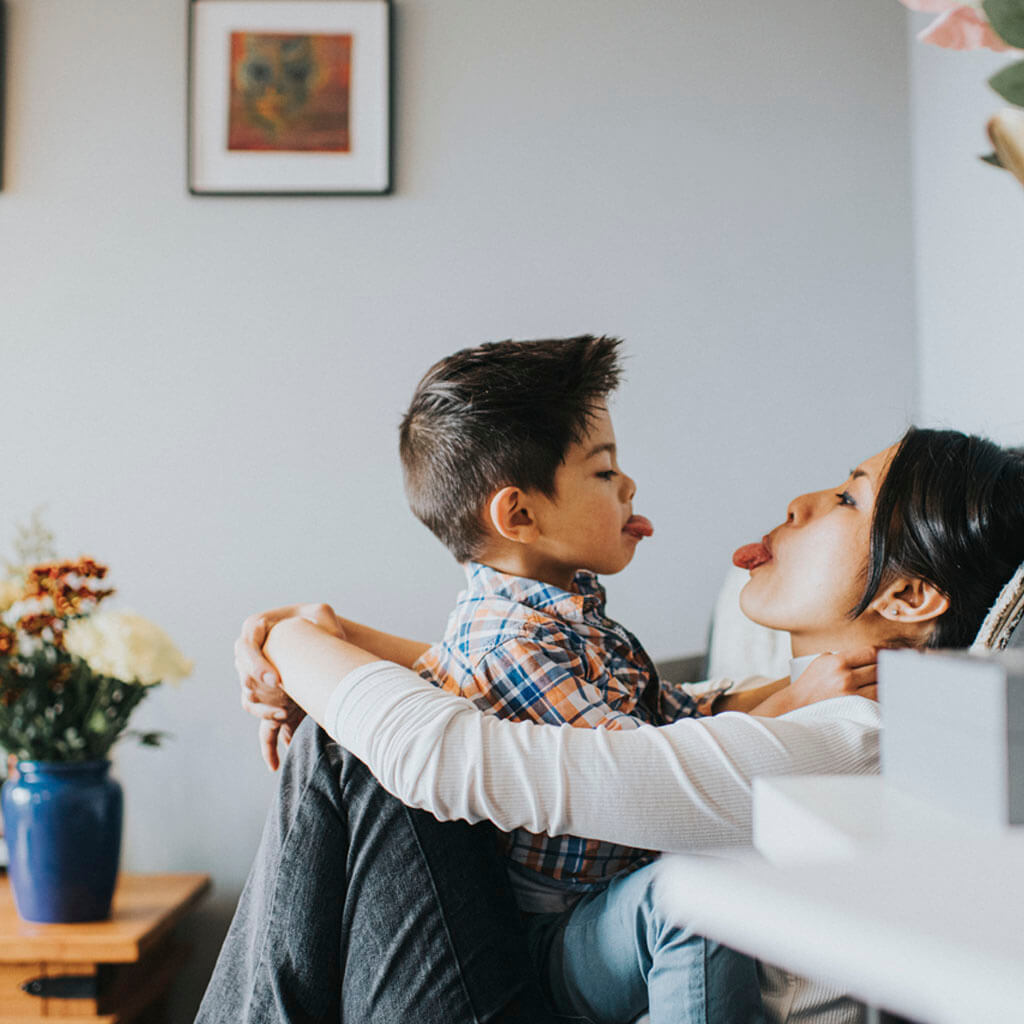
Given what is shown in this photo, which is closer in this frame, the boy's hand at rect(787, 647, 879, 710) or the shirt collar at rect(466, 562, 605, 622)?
the boy's hand at rect(787, 647, 879, 710)

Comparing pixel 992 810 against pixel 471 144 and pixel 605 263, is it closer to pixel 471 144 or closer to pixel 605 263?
pixel 605 263

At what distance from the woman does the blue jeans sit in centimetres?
4

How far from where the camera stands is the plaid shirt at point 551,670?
3.45 ft

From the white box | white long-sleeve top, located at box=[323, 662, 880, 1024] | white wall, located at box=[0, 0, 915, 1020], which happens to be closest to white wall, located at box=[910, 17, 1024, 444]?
white wall, located at box=[0, 0, 915, 1020]

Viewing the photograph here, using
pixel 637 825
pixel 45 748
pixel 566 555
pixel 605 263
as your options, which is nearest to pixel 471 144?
pixel 605 263

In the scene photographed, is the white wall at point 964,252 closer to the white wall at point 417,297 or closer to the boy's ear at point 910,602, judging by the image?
the white wall at point 417,297

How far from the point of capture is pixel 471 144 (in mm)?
2123

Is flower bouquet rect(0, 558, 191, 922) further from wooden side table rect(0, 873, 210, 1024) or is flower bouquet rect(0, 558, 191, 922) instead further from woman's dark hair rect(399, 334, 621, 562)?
woman's dark hair rect(399, 334, 621, 562)

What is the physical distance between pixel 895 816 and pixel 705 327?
1776 mm

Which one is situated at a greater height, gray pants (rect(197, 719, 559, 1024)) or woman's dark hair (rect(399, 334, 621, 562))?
woman's dark hair (rect(399, 334, 621, 562))

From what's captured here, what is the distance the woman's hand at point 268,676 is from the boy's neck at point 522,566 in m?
0.21

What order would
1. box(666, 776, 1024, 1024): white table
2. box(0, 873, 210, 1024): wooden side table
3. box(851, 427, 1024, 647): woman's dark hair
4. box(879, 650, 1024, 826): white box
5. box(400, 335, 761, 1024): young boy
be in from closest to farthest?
1. box(666, 776, 1024, 1024): white table
2. box(879, 650, 1024, 826): white box
3. box(400, 335, 761, 1024): young boy
4. box(851, 427, 1024, 647): woman's dark hair
5. box(0, 873, 210, 1024): wooden side table

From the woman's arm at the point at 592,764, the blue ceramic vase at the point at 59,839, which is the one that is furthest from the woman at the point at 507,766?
the blue ceramic vase at the point at 59,839

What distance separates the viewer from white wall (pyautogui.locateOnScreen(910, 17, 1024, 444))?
62.7 inches
